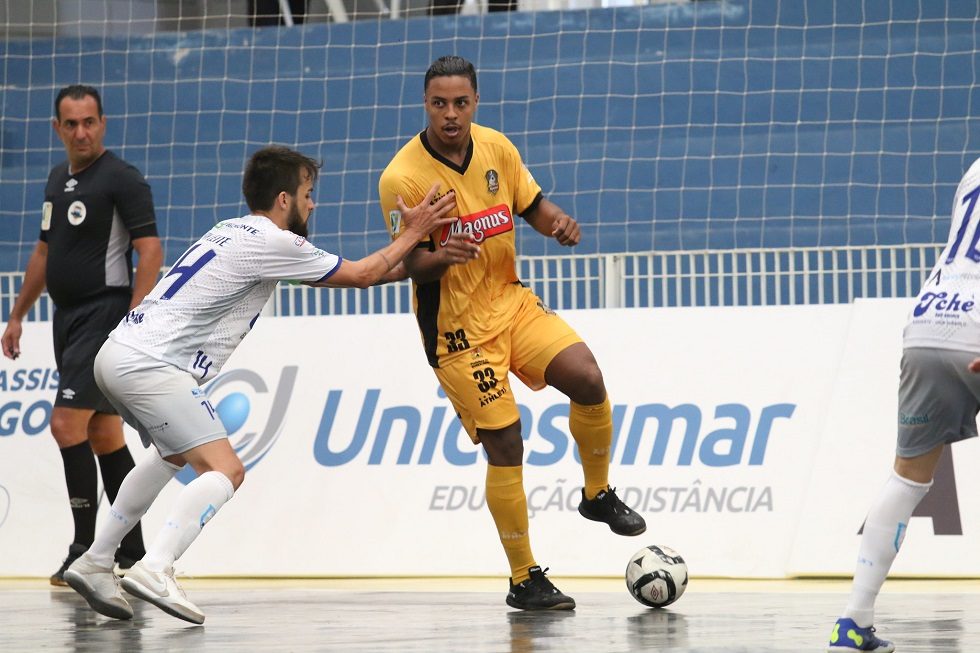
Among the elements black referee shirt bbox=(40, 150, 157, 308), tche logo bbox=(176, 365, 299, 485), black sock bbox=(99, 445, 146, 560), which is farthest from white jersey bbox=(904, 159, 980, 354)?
tche logo bbox=(176, 365, 299, 485)

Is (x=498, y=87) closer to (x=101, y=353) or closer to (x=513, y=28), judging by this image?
(x=513, y=28)

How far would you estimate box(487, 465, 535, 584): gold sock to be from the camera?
666cm

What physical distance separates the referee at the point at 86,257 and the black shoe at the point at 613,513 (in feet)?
8.99

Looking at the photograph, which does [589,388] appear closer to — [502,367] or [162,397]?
[502,367]

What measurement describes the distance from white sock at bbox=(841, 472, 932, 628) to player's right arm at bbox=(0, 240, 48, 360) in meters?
5.19

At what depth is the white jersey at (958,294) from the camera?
474 cm

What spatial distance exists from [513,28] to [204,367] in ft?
34.9

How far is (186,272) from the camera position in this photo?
6.25 m

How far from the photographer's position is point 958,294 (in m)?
4.80

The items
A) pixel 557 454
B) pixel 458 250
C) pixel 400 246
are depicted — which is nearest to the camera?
pixel 400 246

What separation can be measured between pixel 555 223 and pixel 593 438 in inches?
39.6

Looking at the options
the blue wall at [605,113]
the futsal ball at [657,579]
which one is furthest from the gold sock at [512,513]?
the blue wall at [605,113]

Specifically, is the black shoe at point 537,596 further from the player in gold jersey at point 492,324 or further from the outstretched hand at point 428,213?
the outstretched hand at point 428,213

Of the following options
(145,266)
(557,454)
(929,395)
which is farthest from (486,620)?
(145,266)
